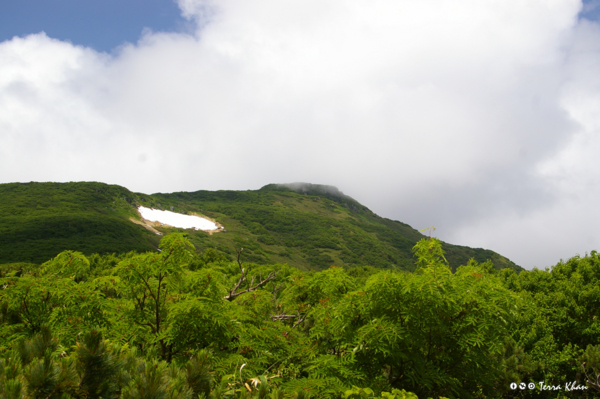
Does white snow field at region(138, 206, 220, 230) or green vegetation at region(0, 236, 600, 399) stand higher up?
white snow field at region(138, 206, 220, 230)

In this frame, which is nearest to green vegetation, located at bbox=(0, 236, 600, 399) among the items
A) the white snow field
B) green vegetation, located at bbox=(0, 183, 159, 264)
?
green vegetation, located at bbox=(0, 183, 159, 264)

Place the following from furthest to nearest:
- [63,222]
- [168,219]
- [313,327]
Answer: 1. [168,219]
2. [63,222]
3. [313,327]

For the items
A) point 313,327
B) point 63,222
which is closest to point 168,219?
point 63,222

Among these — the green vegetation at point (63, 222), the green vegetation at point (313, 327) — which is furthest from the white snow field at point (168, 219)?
the green vegetation at point (313, 327)

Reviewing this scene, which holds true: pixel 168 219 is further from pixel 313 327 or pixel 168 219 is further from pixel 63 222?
pixel 313 327

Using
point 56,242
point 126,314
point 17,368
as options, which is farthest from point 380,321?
point 56,242

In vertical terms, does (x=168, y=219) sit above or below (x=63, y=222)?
above

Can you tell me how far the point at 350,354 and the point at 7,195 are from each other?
20623 centimetres

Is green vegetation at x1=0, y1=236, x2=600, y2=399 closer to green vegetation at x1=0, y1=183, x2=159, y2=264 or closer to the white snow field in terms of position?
green vegetation at x1=0, y1=183, x2=159, y2=264

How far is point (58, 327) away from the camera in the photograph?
666cm

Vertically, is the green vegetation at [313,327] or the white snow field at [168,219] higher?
the white snow field at [168,219]

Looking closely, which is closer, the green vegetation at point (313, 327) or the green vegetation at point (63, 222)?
the green vegetation at point (313, 327)

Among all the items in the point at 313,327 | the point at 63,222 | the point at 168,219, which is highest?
the point at 168,219

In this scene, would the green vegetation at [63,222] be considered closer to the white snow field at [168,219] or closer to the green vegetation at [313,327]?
the white snow field at [168,219]
